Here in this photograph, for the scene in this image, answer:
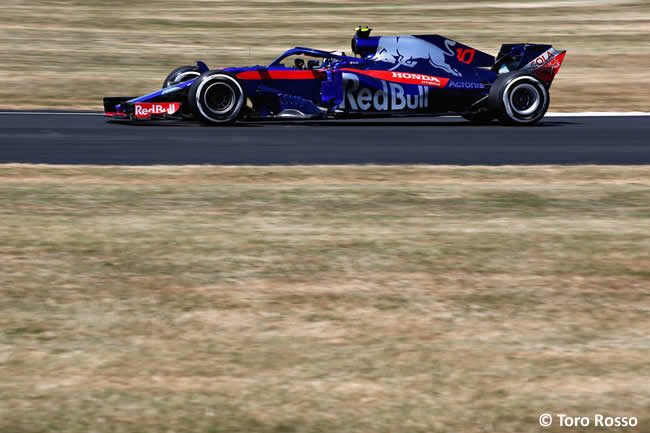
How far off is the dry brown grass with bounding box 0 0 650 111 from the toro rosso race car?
160 inches

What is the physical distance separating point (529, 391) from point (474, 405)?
0.27 metres

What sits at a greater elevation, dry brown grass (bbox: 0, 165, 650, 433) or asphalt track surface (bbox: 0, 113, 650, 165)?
asphalt track surface (bbox: 0, 113, 650, 165)

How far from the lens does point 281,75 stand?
12.9 m

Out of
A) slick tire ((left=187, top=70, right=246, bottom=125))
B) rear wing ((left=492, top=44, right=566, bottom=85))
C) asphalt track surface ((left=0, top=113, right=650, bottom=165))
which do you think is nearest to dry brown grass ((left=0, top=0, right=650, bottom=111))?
rear wing ((left=492, top=44, right=566, bottom=85))

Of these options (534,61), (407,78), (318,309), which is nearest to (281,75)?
(407,78)

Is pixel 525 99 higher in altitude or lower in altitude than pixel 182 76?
lower

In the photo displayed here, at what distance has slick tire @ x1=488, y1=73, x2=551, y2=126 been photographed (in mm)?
13461

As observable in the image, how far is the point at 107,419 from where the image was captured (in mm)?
3336

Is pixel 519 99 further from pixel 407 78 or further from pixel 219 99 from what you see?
pixel 219 99

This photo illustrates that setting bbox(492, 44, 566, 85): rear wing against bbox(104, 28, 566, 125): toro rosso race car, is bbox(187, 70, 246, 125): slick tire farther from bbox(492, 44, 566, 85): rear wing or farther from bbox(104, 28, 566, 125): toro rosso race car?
bbox(492, 44, 566, 85): rear wing

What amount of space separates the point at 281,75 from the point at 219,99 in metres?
0.88

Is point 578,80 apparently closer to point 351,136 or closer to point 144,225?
point 351,136

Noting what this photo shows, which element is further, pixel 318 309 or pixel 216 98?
pixel 216 98

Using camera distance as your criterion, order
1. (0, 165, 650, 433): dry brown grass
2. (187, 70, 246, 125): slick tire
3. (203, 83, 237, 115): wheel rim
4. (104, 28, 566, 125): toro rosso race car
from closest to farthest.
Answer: (0, 165, 650, 433): dry brown grass < (187, 70, 246, 125): slick tire < (203, 83, 237, 115): wheel rim < (104, 28, 566, 125): toro rosso race car
